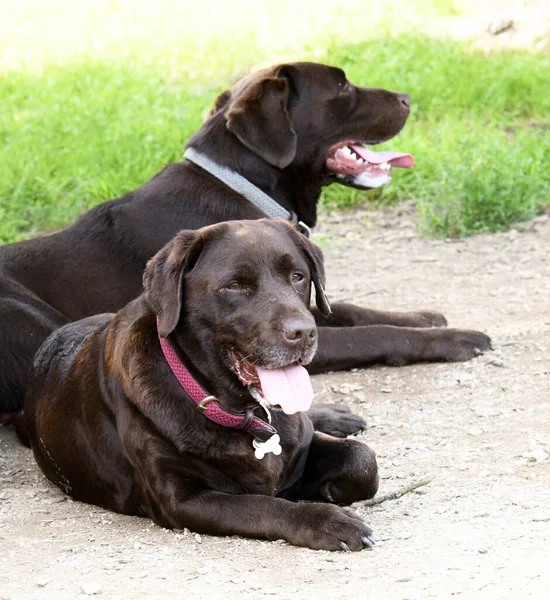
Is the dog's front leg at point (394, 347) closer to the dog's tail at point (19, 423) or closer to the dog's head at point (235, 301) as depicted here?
the dog's tail at point (19, 423)

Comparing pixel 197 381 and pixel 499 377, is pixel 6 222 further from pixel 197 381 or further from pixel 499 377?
pixel 197 381

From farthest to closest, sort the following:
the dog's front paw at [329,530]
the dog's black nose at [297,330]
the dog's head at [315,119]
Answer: the dog's head at [315,119] → the dog's black nose at [297,330] → the dog's front paw at [329,530]

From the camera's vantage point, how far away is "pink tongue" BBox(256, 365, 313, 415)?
3.83 metres

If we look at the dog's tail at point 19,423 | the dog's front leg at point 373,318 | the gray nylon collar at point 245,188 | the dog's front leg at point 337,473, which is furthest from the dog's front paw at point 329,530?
the dog's front leg at point 373,318

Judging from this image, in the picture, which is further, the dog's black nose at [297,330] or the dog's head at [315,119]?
the dog's head at [315,119]

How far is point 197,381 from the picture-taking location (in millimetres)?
3969

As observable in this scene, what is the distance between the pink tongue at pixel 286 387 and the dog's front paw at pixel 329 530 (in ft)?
1.09

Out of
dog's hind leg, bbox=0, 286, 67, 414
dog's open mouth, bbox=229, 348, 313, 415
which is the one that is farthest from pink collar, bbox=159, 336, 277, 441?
dog's hind leg, bbox=0, 286, 67, 414

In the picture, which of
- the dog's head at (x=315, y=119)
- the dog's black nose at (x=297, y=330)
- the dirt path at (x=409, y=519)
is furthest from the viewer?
the dog's head at (x=315, y=119)

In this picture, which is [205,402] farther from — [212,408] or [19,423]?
[19,423]

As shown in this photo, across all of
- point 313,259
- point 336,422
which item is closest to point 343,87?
point 336,422

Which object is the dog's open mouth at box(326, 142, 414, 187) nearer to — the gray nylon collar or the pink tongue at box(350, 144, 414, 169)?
the pink tongue at box(350, 144, 414, 169)

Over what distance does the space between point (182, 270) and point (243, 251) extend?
8.2 inches

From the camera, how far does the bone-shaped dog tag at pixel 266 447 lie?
3.94 meters
